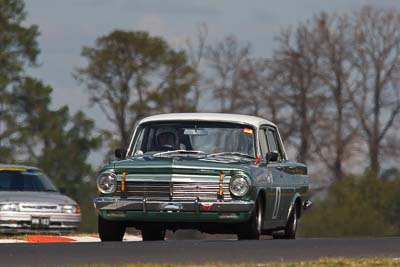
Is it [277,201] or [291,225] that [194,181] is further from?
[291,225]

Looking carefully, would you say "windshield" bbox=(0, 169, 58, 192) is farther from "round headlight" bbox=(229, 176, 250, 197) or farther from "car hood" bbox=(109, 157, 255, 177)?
"round headlight" bbox=(229, 176, 250, 197)

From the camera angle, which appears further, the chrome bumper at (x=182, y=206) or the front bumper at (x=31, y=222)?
the front bumper at (x=31, y=222)

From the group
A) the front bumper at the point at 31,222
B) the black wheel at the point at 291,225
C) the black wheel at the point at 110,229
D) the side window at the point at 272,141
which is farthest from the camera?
the front bumper at the point at 31,222

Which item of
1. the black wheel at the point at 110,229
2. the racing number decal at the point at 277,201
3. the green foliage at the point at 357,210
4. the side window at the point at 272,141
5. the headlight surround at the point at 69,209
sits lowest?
the green foliage at the point at 357,210

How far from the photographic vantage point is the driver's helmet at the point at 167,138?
2053 cm

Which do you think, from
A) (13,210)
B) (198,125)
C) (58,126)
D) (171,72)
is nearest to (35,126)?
(58,126)

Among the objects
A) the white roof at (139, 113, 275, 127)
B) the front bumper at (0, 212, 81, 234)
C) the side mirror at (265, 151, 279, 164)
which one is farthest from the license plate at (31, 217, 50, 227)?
the side mirror at (265, 151, 279, 164)

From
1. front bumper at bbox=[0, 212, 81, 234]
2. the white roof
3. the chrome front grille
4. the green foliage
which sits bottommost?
the green foliage

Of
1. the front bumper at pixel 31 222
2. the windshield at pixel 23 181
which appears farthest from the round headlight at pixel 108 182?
the windshield at pixel 23 181

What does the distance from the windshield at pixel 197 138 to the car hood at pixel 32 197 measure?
708 centimetres

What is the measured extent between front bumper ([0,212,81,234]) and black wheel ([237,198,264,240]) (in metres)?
8.25

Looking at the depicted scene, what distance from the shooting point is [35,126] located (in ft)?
230

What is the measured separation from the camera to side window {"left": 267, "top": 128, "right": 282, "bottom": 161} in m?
21.6

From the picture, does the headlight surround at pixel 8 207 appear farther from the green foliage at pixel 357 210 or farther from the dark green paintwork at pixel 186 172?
the green foliage at pixel 357 210
